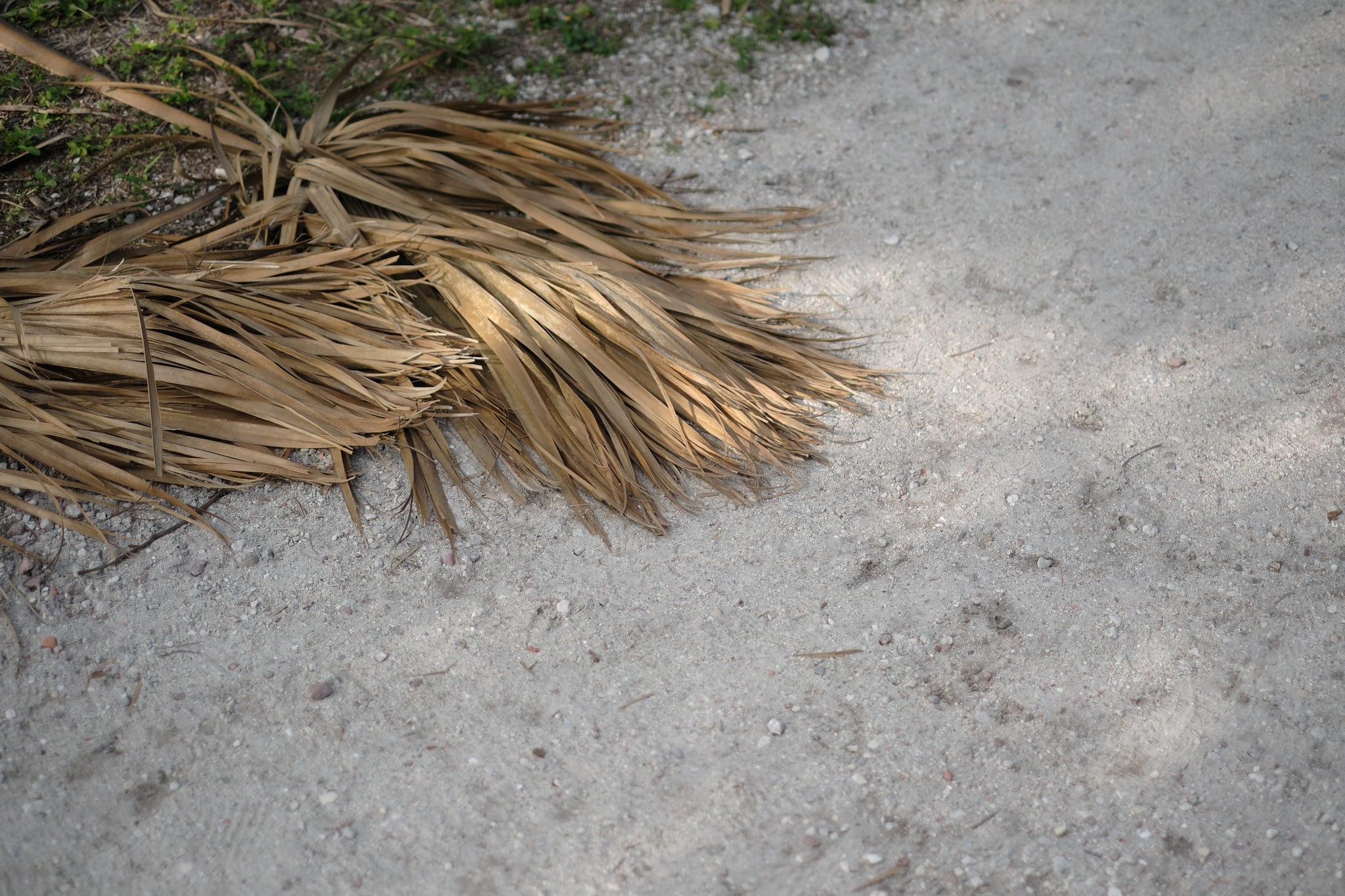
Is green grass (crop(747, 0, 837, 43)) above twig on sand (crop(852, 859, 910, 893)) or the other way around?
above

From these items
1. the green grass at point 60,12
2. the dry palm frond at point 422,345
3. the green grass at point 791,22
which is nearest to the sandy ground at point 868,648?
the dry palm frond at point 422,345

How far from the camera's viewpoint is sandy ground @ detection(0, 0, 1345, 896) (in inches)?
70.6

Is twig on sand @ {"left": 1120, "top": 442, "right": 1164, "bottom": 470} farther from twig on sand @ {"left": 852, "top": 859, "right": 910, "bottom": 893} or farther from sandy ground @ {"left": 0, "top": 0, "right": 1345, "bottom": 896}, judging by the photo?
twig on sand @ {"left": 852, "top": 859, "right": 910, "bottom": 893}

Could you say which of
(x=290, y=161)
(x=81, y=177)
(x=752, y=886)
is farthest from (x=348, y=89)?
(x=752, y=886)

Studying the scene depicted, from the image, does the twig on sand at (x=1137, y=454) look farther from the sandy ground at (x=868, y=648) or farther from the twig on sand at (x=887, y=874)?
the twig on sand at (x=887, y=874)

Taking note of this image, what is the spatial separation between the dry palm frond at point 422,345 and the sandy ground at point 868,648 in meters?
0.15

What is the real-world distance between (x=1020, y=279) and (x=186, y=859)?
2445 mm

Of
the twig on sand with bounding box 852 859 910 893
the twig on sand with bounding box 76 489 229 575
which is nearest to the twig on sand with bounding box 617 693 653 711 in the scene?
the twig on sand with bounding box 852 859 910 893

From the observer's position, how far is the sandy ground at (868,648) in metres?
1.79

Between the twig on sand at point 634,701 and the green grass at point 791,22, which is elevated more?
the green grass at point 791,22

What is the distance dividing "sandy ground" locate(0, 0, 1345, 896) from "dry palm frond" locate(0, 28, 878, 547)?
0.15 meters

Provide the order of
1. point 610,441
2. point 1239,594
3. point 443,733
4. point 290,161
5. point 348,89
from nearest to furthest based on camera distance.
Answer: point 443,733 → point 1239,594 → point 610,441 → point 290,161 → point 348,89

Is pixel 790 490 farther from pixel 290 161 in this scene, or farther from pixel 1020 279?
pixel 290 161

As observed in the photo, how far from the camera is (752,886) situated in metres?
1.75
